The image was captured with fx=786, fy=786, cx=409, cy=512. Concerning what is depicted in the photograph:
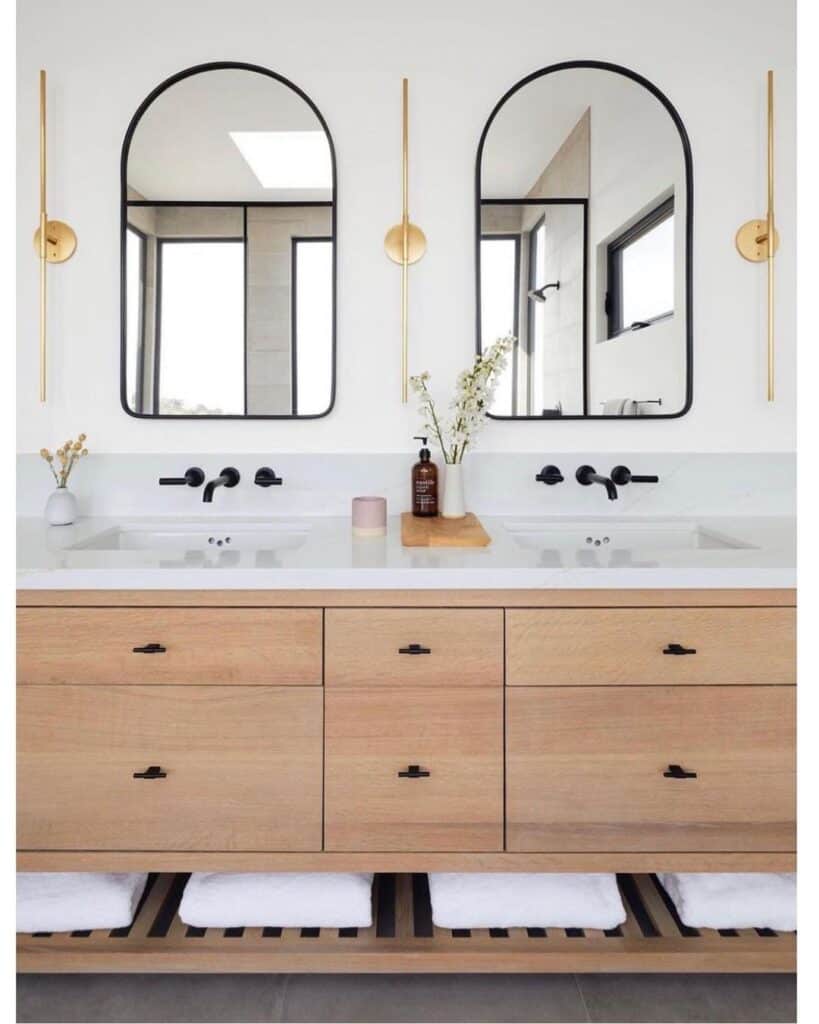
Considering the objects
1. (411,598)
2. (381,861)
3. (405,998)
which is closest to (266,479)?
(411,598)

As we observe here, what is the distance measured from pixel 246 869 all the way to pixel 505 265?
1528 millimetres

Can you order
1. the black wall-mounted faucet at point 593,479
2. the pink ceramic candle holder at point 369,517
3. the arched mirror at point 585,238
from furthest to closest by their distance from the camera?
1. the arched mirror at point 585,238
2. the black wall-mounted faucet at point 593,479
3. the pink ceramic candle holder at point 369,517

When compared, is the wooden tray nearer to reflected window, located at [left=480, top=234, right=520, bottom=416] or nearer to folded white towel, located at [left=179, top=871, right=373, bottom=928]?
reflected window, located at [left=480, top=234, right=520, bottom=416]

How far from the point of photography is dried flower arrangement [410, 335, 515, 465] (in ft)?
6.34

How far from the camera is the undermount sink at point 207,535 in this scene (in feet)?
6.52

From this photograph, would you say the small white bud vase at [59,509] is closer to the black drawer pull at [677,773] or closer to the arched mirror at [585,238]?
the arched mirror at [585,238]

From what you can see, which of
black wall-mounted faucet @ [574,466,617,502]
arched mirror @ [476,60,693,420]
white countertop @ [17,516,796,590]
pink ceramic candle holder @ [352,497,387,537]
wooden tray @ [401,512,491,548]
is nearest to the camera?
white countertop @ [17,516,796,590]

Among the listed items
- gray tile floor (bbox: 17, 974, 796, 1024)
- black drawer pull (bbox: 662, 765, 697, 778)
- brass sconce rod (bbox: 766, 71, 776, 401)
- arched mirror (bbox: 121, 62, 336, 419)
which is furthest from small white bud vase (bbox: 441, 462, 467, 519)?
gray tile floor (bbox: 17, 974, 796, 1024)

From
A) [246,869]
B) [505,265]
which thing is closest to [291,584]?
[246,869]

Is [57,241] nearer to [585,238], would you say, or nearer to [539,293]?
[539,293]

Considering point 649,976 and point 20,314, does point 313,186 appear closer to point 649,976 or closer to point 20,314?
point 20,314

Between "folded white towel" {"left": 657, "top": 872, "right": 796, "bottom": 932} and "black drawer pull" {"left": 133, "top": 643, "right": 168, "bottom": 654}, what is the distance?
44.6 inches

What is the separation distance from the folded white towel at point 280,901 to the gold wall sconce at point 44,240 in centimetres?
136

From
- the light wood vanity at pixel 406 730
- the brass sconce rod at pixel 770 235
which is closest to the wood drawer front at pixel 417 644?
the light wood vanity at pixel 406 730
